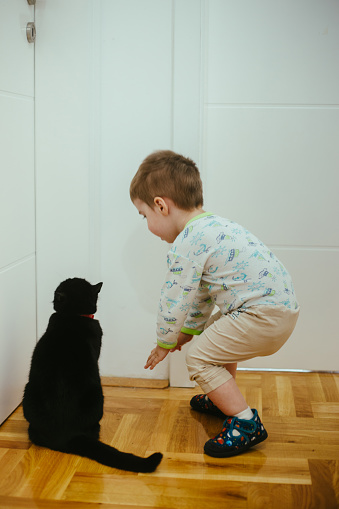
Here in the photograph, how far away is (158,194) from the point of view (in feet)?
5.61

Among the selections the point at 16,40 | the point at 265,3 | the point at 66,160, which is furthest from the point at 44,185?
the point at 265,3

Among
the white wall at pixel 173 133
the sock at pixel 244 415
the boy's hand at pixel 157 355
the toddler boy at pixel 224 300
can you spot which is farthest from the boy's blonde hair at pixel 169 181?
the sock at pixel 244 415

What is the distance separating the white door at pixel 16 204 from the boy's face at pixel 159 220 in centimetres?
42

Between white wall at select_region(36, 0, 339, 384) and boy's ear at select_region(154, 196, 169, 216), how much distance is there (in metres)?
0.37

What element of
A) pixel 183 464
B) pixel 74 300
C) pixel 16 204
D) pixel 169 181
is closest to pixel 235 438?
pixel 183 464

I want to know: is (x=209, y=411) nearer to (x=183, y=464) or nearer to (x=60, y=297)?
(x=183, y=464)

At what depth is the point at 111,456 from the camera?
1.46 meters

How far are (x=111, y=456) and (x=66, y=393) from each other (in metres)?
0.22

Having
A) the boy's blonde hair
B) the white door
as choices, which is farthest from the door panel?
the boy's blonde hair

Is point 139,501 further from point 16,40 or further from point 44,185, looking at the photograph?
point 16,40

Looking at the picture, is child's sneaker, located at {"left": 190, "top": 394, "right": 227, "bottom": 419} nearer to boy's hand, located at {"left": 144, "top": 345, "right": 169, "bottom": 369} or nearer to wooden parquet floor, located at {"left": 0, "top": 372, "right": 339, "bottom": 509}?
wooden parquet floor, located at {"left": 0, "top": 372, "right": 339, "bottom": 509}

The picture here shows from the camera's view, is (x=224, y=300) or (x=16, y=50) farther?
(x=16, y=50)

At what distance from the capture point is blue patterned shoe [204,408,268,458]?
1.57 m

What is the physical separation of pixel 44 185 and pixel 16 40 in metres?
0.50
